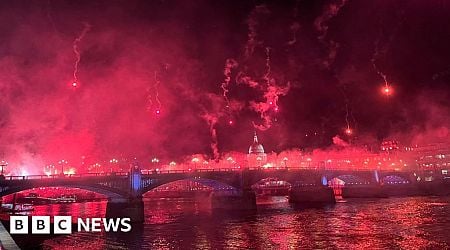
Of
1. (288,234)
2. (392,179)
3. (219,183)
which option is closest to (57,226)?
(288,234)

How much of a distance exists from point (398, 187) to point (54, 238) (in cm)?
10412

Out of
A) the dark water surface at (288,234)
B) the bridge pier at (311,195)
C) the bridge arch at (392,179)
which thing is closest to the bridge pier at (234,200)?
the dark water surface at (288,234)

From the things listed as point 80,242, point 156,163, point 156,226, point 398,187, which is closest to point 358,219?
point 156,226

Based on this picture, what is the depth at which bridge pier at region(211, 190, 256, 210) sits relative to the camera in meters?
92.4

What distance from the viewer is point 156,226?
65.9m

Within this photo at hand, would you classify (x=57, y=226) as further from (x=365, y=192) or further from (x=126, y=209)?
(x=365, y=192)

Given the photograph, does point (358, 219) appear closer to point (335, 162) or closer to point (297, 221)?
point (297, 221)

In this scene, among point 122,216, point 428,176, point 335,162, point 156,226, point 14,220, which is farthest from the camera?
point 335,162

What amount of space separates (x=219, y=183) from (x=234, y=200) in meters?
4.93

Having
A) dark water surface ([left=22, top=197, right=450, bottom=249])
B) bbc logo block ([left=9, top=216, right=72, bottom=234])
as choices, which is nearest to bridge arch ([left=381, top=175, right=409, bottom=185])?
dark water surface ([left=22, top=197, right=450, bottom=249])

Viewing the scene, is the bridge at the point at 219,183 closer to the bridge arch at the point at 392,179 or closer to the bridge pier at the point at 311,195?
the bridge pier at the point at 311,195

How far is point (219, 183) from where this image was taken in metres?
94.8

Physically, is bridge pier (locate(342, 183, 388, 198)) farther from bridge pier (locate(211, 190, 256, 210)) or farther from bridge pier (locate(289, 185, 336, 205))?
bridge pier (locate(211, 190, 256, 210))

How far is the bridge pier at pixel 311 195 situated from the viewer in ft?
355
